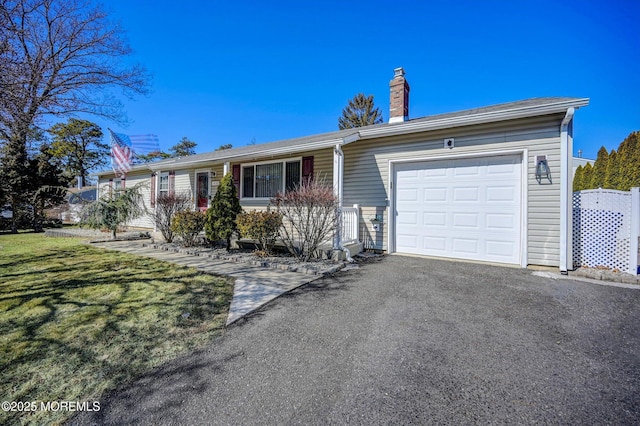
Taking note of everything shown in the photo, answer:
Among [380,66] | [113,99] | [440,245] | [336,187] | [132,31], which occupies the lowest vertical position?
[440,245]

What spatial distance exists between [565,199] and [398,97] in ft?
17.2

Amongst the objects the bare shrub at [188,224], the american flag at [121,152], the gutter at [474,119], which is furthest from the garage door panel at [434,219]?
the american flag at [121,152]

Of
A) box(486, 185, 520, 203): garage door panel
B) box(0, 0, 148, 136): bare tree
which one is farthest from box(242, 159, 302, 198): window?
box(486, 185, 520, 203): garage door panel

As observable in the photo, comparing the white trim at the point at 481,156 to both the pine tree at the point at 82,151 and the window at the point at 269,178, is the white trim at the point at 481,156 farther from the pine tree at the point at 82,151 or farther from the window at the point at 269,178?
the pine tree at the point at 82,151

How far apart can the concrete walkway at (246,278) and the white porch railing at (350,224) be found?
1.94 m

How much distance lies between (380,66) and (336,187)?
1105 centimetres

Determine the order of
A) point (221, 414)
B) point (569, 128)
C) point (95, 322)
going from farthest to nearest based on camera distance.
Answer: point (569, 128) < point (95, 322) < point (221, 414)

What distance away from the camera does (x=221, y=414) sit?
174 centimetres

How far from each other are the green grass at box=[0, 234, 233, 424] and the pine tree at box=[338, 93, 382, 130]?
24067 mm

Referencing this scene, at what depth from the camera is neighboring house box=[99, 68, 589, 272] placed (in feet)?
16.9

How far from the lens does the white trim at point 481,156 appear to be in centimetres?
535

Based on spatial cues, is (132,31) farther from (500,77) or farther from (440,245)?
(500,77)

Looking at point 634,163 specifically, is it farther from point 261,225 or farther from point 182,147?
point 182,147

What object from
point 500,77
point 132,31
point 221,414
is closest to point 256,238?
point 221,414
